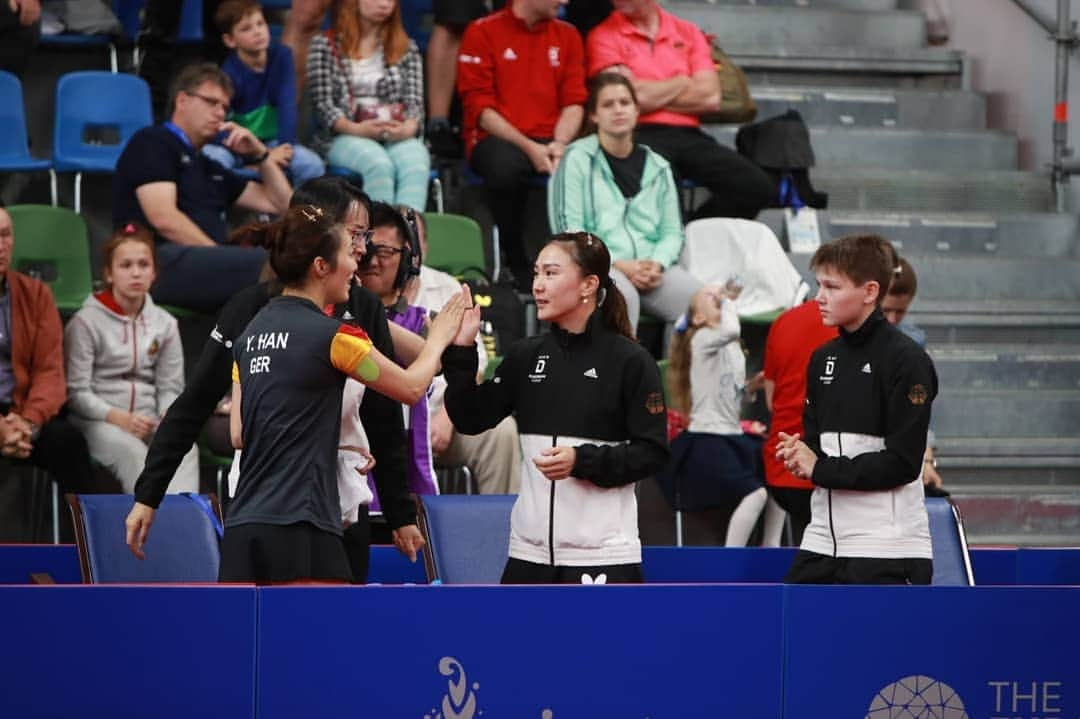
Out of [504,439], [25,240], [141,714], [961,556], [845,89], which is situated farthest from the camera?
[845,89]

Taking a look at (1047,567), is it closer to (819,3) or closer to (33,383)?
(33,383)

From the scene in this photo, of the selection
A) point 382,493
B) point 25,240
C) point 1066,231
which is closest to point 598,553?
point 382,493

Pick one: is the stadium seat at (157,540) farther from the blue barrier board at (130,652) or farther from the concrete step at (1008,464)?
the concrete step at (1008,464)

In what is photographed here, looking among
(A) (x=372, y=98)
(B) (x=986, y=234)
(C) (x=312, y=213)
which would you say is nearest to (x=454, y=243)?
(A) (x=372, y=98)

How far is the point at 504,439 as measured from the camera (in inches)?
301

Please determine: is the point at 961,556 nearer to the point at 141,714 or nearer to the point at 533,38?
the point at 141,714

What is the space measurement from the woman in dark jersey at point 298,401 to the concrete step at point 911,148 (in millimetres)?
6467

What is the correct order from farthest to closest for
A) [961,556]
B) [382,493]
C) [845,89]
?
[845,89] → [961,556] → [382,493]

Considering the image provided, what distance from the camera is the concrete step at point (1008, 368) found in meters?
9.24

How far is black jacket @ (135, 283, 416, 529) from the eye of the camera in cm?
471

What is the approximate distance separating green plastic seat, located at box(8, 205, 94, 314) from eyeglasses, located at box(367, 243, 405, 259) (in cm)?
323

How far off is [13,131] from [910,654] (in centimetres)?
578

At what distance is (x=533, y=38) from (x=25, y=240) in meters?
2.86

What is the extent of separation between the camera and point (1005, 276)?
31.9 feet
